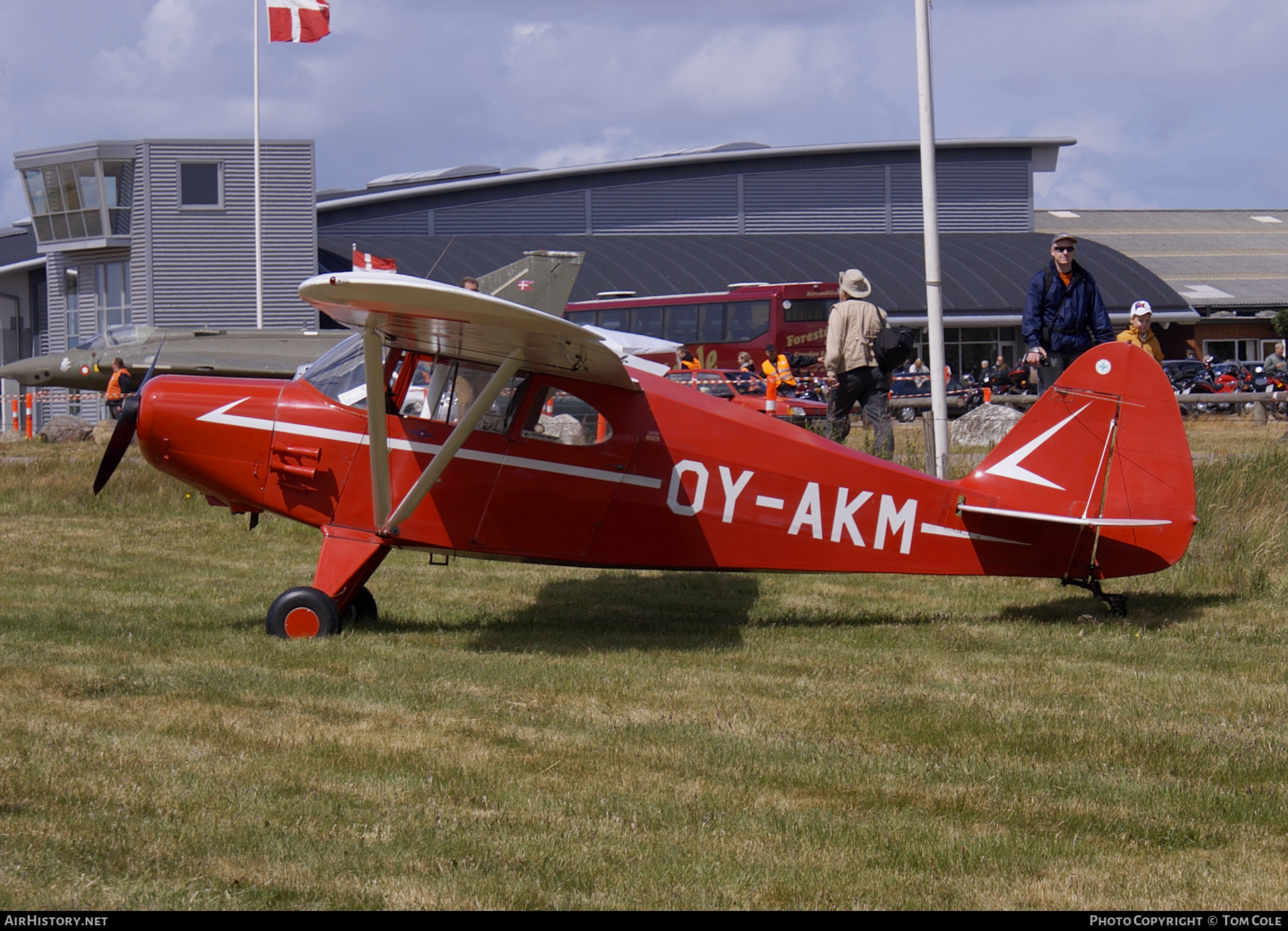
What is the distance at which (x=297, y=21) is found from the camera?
1152 inches

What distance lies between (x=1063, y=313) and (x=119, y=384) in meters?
19.4

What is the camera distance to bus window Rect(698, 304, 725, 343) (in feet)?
131

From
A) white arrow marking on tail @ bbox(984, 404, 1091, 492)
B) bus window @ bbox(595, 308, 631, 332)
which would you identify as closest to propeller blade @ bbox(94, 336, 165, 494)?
white arrow marking on tail @ bbox(984, 404, 1091, 492)

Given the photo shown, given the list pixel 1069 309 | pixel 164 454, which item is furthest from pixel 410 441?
pixel 1069 309

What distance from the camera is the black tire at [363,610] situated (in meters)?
8.65

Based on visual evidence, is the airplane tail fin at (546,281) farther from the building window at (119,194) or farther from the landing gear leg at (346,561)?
the building window at (119,194)

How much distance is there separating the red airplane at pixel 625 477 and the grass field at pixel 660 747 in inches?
23.8

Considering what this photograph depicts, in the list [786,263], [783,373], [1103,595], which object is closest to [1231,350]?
[786,263]

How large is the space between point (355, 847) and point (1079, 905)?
7.50ft

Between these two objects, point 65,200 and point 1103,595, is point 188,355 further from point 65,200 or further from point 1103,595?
point 1103,595

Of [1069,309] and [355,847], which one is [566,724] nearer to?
[355,847]

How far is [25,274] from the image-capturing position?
4797cm

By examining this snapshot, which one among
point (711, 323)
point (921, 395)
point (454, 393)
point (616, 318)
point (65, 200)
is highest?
point (65, 200)

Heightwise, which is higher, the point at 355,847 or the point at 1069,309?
the point at 1069,309
